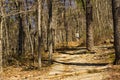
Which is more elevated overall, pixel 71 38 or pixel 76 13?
pixel 76 13

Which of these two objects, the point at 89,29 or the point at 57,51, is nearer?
the point at 89,29

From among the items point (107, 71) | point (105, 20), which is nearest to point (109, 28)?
point (105, 20)

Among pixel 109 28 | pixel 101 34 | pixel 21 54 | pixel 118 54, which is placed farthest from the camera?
pixel 109 28

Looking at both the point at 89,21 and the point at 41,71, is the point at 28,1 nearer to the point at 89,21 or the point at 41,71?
the point at 89,21

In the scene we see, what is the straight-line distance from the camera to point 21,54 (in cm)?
2556

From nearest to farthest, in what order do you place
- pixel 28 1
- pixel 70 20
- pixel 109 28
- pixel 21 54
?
pixel 21 54
pixel 28 1
pixel 109 28
pixel 70 20

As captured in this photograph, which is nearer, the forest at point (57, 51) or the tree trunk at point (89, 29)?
the forest at point (57, 51)

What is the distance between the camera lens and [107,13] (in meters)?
45.7

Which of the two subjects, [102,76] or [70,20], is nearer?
[102,76]

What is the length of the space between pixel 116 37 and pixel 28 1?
17.8 meters

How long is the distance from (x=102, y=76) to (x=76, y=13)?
42.4 metres

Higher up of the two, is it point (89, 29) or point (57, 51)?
point (89, 29)

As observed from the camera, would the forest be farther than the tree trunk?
No

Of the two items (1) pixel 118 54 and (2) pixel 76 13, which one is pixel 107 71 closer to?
(1) pixel 118 54
